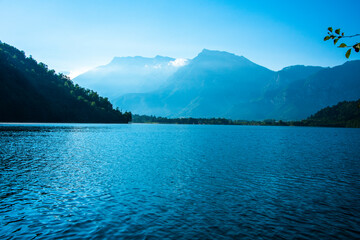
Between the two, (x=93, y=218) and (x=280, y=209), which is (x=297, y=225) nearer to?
(x=280, y=209)

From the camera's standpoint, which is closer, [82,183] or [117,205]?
[117,205]

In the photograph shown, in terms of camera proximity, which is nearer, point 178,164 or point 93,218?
point 93,218

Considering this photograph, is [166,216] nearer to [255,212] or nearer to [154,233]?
[154,233]

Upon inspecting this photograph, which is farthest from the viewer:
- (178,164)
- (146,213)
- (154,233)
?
(178,164)

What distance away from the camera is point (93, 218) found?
21.0 m

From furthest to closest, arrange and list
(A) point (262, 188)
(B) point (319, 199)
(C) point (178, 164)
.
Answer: (C) point (178, 164)
(A) point (262, 188)
(B) point (319, 199)

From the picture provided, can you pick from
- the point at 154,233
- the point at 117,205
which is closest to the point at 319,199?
the point at 154,233

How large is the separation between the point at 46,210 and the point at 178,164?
2938 cm

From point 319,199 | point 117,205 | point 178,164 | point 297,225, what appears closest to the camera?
point 297,225

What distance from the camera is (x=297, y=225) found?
2080 cm

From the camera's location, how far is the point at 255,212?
77.4 ft

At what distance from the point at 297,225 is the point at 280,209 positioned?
3.89 meters

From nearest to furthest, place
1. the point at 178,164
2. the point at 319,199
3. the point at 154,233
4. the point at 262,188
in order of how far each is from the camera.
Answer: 1. the point at 154,233
2. the point at 319,199
3. the point at 262,188
4. the point at 178,164

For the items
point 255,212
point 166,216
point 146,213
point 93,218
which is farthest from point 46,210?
point 255,212
